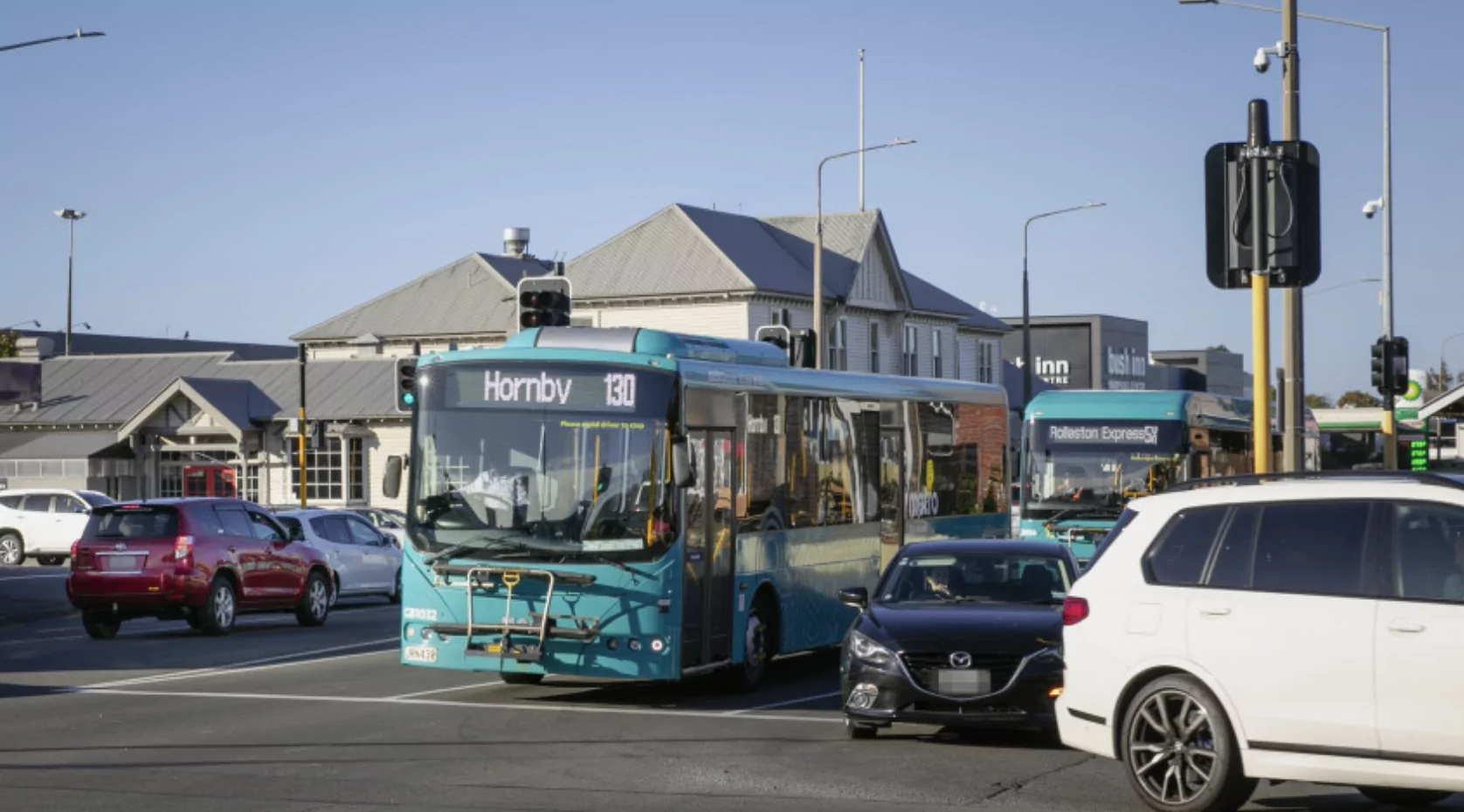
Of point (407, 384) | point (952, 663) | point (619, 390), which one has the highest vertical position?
point (407, 384)

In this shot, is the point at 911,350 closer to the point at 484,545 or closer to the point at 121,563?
the point at 121,563

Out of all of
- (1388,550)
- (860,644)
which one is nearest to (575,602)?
(860,644)

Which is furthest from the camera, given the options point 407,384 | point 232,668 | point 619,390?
point 232,668

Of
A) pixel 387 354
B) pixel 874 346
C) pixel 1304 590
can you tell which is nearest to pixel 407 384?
pixel 1304 590

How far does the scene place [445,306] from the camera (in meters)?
69.6

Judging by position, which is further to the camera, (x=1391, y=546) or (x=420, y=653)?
(x=420, y=653)

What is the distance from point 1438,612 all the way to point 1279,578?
879mm

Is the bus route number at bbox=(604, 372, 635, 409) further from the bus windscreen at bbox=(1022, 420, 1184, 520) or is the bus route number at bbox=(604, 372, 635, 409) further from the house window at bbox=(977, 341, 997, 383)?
the house window at bbox=(977, 341, 997, 383)

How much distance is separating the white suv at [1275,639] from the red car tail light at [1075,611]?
0.01 metres

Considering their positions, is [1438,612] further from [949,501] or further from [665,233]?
[665,233]

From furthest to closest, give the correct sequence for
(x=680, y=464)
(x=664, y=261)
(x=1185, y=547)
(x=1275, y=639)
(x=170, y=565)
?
(x=664, y=261) → (x=170, y=565) → (x=680, y=464) → (x=1185, y=547) → (x=1275, y=639)

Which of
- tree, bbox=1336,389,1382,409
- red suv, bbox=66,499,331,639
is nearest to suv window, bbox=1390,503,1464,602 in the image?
red suv, bbox=66,499,331,639

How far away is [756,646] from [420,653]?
3130mm

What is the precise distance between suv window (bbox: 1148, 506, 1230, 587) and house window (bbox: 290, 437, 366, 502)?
5224 centimetres
